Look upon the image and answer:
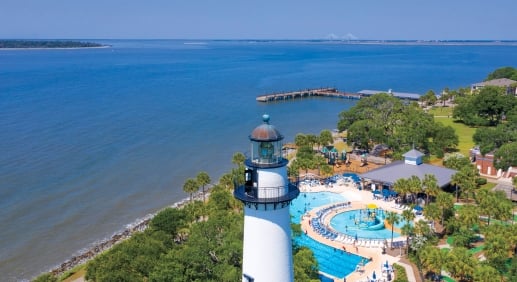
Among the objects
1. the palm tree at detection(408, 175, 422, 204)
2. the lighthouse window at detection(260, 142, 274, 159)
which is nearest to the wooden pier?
the palm tree at detection(408, 175, 422, 204)

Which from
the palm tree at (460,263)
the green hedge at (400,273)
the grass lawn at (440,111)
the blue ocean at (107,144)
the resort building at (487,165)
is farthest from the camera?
the grass lawn at (440,111)

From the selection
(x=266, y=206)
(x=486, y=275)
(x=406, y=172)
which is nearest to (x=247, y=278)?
(x=266, y=206)

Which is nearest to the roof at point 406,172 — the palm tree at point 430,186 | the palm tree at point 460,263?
the palm tree at point 430,186

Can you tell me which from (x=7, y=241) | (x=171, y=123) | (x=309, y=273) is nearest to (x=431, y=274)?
(x=309, y=273)

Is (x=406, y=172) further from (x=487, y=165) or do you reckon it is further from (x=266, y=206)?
(x=266, y=206)

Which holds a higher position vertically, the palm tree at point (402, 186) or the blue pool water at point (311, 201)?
the palm tree at point (402, 186)

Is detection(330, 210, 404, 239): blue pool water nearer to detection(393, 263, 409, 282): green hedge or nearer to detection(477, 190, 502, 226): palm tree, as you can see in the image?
detection(393, 263, 409, 282): green hedge

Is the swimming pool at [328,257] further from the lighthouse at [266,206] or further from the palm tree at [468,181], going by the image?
the lighthouse at [266,206]
